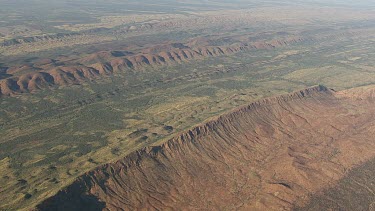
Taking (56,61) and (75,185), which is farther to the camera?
(56,61)

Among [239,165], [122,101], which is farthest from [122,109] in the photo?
[239,165]

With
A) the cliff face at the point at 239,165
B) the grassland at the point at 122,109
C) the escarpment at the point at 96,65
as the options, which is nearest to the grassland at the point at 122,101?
the grassland at the point at 122,109

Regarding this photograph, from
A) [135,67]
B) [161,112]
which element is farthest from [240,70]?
[161,112]

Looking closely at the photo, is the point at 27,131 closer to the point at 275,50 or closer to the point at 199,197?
the point at 199,197

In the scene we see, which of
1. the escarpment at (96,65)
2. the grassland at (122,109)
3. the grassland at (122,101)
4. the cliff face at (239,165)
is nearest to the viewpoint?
the cliff face at (239,165)

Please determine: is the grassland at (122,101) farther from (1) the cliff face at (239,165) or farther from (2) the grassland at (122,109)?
(1) the cliff face at (239,165)

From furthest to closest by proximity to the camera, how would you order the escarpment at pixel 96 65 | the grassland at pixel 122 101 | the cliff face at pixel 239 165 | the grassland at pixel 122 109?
1. the escarpment at pixel 96 65
2. the grassland at pixel 122 101
3. the grassland at pixel 122 109
4. the cliff face at pixel 239 165
